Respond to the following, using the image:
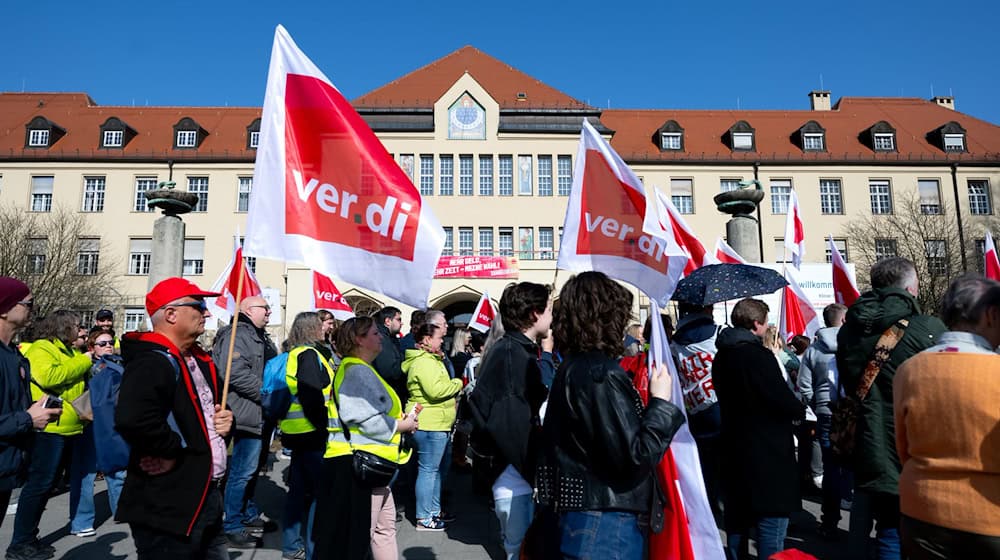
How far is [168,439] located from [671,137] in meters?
38.4

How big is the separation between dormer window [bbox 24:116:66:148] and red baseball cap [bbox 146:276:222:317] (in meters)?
41.9

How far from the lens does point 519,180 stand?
3441cm

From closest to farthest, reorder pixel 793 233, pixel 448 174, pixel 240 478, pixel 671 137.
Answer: pixel 240 478, pixel 793 233, pixel 448 174, pixel 671 137

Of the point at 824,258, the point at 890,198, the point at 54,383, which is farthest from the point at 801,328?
the point at 890,198

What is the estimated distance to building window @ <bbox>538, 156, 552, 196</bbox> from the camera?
113 ft

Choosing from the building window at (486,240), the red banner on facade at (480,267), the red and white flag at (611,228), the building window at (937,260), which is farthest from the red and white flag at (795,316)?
the building window at (486,240)

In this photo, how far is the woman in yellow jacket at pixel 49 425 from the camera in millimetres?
5398

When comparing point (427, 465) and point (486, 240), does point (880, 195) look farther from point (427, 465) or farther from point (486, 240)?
point (427, 465)

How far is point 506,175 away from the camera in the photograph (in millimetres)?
34688

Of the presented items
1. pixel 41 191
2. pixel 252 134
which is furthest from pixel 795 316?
pixel 41 191

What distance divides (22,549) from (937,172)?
4290 cm

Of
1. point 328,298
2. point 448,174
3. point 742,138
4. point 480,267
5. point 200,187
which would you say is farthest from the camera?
point 742,138

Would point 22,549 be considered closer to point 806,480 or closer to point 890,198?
point 806,480

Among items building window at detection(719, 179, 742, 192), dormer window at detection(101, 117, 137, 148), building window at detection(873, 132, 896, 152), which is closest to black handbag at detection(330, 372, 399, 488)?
building window at detection(719, 179, 742, 192)
